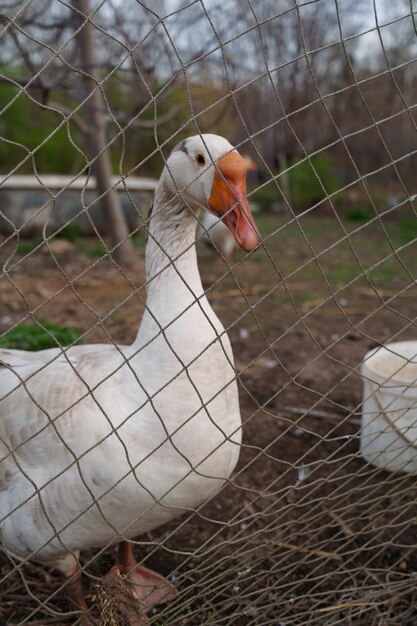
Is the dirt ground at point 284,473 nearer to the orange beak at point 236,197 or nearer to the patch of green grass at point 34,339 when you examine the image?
the orange beak at point 236,197

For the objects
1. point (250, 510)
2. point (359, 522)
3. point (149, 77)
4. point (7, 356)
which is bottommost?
point (359, 522)

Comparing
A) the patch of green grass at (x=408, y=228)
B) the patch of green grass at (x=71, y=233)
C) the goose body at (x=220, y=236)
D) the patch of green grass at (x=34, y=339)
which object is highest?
the patch of green grass at (x=71, y=233)

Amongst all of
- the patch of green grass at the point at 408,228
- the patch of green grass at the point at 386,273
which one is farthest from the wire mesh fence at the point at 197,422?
the patch of green grass at the point at 408,228

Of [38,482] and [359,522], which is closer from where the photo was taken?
[38,482]

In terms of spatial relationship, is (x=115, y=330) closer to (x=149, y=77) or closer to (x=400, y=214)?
(x=149, y=77)

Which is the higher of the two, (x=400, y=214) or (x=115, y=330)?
(x=115, y=330)

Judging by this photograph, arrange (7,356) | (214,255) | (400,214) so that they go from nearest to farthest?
1. (7,356)
2. (214,255)
3. (400,214)

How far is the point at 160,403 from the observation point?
1.37m

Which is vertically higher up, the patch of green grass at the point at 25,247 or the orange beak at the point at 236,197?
the patch of green grass at the point at 25,247

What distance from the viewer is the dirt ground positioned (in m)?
1.43

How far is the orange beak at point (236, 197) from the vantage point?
1286mm

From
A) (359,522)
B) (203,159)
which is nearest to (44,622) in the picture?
(359,522)

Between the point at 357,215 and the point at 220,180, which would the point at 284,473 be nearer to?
the point at 220,180

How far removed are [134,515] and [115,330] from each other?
229 centimetres
